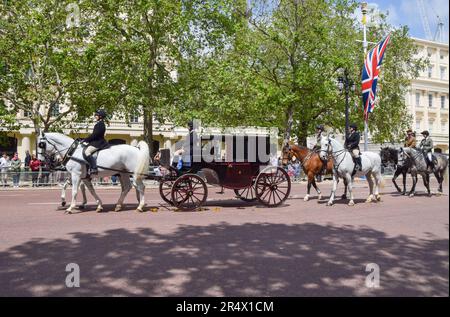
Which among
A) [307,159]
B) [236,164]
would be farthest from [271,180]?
[307,159]

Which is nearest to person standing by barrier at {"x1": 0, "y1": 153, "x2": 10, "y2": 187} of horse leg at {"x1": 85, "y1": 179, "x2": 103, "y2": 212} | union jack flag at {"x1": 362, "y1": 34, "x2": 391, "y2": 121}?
horse leg at {"x1": 85, "y1": 179, "x2": 103, "y2": 212}

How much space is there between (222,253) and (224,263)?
58cm

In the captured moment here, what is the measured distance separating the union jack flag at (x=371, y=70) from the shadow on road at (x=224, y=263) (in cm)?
1716

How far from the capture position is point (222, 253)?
636 cm

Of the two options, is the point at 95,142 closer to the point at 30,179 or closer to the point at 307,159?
the point at 307,159

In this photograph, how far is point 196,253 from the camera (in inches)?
250

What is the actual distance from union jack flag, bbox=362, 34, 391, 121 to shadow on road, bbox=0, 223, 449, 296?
17.2 meters

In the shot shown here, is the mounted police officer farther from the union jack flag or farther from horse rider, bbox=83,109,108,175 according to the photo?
the union jack flag

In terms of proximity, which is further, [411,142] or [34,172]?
[34,172]

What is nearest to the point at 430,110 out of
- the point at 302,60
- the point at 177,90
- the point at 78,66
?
the point at 302,60

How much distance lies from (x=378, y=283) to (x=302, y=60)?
91.0 ft

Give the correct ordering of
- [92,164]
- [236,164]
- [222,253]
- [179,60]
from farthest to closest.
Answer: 1. [179,60]
2. [236,164]
3. [92,164]
4. [222,253]
